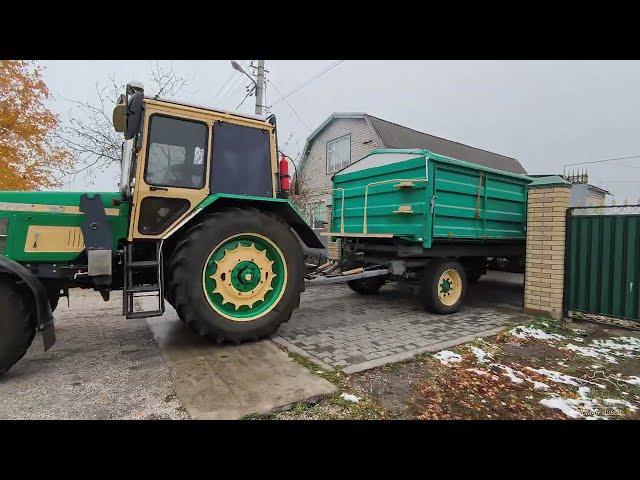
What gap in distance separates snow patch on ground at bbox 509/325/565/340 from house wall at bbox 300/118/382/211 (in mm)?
10815

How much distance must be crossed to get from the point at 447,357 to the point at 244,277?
8.03 ft

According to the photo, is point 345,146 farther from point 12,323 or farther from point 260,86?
point 12,323

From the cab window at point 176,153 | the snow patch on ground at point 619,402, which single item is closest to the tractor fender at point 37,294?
the cab window at point 176,153

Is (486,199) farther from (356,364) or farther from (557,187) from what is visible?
(356,364)

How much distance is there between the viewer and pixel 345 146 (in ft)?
53.3

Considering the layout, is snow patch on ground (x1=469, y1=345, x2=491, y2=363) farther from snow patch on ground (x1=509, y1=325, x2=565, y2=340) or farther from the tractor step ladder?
the tractor step ladder

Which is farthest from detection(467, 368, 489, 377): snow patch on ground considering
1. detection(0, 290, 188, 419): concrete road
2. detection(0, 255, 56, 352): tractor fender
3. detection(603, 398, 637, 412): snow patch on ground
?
detection(0, 255, 56, 352): tractor fender

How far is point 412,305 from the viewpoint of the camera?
624 centimetres

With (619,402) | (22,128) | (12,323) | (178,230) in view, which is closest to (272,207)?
(178,230)

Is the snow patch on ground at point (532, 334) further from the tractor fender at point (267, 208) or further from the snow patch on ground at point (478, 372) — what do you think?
the tractor fender at point (267, 208)

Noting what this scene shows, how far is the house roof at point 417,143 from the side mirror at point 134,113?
11.9 meters

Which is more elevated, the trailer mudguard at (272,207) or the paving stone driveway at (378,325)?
the trailer mudguard at (272,207)

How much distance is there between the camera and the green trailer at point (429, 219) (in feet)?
17.1

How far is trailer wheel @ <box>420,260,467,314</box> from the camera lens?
5.53m
